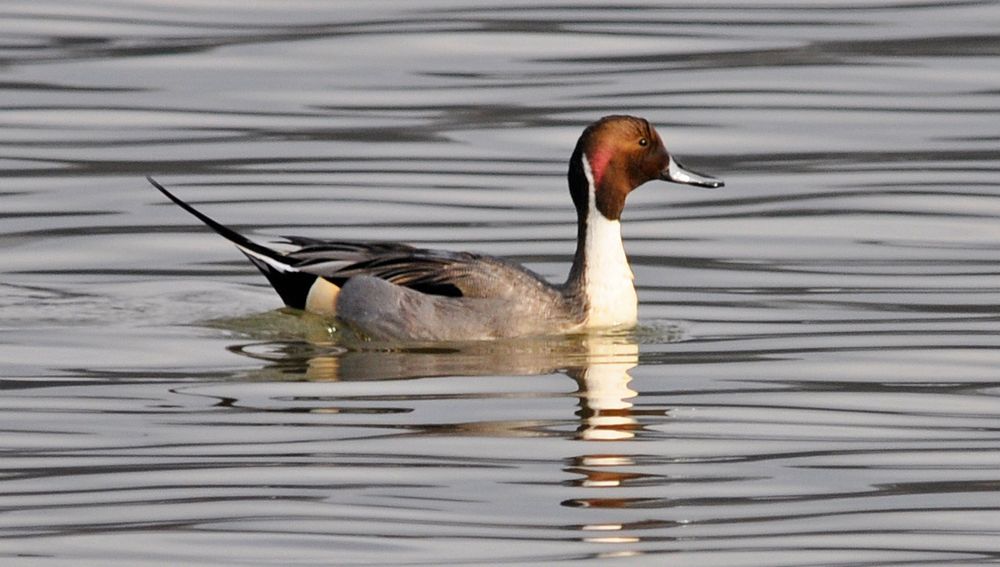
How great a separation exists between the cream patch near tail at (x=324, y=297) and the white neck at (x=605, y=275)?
110cm


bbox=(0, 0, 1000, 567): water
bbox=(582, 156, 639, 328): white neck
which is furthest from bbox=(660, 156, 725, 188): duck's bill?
bbox=(0, 0, 1000, 567): water

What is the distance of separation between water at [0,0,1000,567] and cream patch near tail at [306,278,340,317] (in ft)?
0.30

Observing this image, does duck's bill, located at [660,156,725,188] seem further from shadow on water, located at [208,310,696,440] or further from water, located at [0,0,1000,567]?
shadow on water, located at [208,310,696,440]

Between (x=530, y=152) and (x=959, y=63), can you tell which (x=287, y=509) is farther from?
(x=959, y=63)

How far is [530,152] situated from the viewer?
15078 millimetres

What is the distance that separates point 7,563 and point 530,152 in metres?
8.78

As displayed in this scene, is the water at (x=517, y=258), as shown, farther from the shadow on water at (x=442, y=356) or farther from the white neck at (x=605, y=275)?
the white neck at (x=605, y=275)

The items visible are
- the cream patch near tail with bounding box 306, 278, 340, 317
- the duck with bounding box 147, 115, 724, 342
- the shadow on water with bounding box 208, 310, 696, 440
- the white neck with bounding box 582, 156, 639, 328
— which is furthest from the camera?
the cream patch near tail with bounding box 306, 278, 340, 317

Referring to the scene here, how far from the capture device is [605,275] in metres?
10.9

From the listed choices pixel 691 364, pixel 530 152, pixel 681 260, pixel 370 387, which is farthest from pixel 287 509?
pixel 530 152

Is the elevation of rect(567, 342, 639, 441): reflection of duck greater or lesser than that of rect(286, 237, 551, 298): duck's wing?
lesser

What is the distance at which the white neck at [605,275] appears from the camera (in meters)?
10.8

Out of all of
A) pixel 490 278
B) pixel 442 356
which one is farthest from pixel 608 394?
pixel 490 278

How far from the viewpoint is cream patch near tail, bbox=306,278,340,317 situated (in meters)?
11.0
